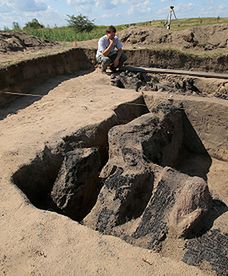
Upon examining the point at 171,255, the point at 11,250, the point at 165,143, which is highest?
the point at 11,250

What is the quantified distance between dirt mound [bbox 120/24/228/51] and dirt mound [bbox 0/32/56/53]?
258cm

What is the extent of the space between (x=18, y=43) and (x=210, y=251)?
30.6 feet

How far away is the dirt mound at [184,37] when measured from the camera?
439 inches

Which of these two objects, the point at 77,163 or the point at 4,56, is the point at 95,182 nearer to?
the point at 77,163

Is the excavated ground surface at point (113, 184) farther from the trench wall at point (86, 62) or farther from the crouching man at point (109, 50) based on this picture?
the crouching man at point (109, 50)

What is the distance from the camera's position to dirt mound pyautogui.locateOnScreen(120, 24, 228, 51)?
1115 cm

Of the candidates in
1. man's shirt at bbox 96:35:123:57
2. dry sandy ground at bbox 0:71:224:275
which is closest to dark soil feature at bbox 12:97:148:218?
dry sandy ground at bbox 0:71:224:275

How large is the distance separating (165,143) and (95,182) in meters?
2.00

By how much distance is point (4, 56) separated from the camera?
30.4ft

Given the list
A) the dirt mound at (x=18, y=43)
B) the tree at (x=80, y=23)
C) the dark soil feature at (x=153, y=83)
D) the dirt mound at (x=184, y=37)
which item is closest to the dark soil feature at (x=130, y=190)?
the dark soil feature at (x=153, y=83)

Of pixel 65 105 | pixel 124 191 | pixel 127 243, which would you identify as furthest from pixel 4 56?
pixel 127 243

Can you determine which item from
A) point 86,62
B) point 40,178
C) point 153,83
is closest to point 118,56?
point 153,83

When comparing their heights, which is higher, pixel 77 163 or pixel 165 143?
pixel 77 163

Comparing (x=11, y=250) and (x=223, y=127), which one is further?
(x=223, y=127)
